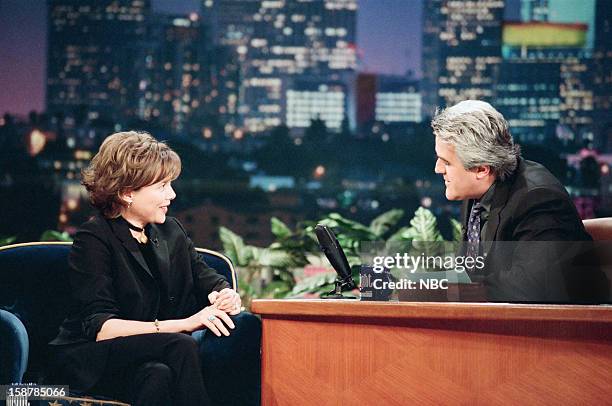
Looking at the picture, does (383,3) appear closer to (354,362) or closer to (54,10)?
(54,10)

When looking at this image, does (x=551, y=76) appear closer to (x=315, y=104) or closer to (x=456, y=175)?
(x=315, y=104)

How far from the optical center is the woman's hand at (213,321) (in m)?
2.76

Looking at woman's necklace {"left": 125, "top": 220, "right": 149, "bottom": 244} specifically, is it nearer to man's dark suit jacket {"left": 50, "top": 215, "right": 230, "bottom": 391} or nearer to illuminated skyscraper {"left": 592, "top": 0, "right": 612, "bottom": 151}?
man's dark suit jacket {"left": 50, "top": 215, "right": 230, "bottom": 391}

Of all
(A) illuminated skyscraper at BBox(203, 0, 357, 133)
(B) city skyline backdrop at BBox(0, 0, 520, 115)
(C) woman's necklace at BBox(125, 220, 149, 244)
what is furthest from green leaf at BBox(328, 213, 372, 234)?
(C) woman's necklace at BBox(125, 220, 149, 244)

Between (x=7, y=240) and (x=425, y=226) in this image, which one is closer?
(x=425, y=226)

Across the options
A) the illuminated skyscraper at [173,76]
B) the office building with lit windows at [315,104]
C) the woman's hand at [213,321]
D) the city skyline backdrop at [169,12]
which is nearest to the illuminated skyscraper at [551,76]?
the city skyline backdrop at [169,12]

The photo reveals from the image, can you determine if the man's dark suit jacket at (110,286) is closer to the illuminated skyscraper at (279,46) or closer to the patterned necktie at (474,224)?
the patterned necktie at (474,224)

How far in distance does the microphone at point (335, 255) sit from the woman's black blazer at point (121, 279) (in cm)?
61

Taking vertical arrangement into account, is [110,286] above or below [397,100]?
below

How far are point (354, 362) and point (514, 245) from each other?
0.63 metres

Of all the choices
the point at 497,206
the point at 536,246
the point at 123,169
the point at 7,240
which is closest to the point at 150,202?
the point at 123,169

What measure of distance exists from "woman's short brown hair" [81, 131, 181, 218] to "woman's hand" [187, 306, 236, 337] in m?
0.48

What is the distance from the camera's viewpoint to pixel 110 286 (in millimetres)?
2760

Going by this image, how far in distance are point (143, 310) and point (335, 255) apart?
0.77m
